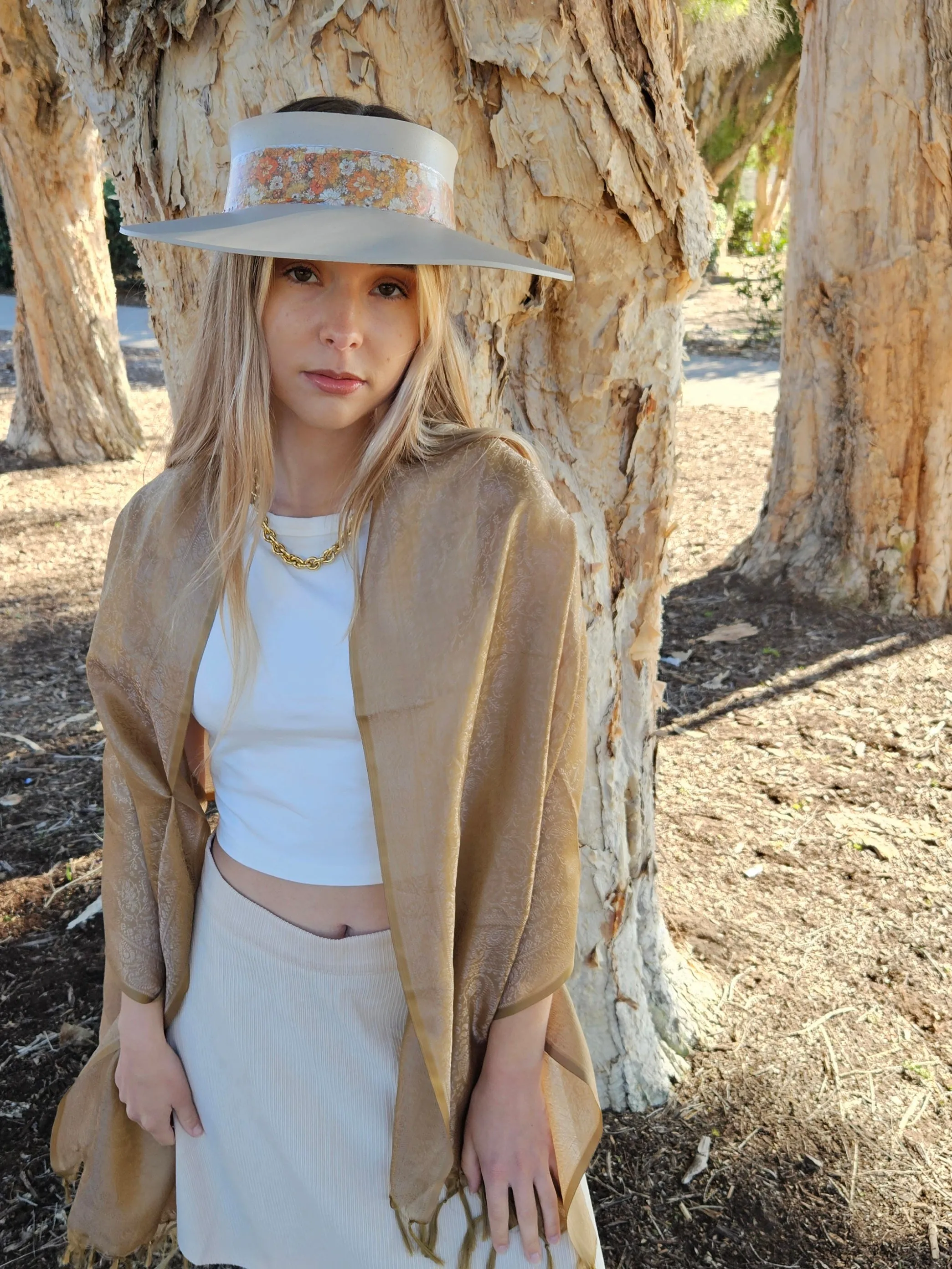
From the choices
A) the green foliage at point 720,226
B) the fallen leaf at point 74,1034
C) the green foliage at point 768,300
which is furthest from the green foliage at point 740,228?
the fallen leaf at point 74,1034

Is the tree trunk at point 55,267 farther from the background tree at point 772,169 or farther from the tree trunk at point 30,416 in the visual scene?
the background tree at point 772,169

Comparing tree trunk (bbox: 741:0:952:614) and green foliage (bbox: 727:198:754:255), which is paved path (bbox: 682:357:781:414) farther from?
green foliage (bbox: 727:198:754:255)

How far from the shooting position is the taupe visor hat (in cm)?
136

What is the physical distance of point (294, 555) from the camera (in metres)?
1.58

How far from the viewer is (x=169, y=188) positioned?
1.93m

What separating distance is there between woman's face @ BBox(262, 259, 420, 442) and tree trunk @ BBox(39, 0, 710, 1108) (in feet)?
1.42

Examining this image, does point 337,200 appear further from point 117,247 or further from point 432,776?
point 117,247

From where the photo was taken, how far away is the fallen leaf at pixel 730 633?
5125mm

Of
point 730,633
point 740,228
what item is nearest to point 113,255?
point 740,228

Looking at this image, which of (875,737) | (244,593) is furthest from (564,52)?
(875,737)

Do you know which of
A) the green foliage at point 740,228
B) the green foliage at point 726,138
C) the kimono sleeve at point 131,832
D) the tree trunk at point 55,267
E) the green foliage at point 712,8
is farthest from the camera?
the green foliage at point 740,228

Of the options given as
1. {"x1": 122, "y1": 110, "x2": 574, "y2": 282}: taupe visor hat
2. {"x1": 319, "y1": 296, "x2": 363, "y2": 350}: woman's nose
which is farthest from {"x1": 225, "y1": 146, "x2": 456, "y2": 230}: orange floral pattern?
{"x1": 319, "y1": 296, "x2": 363, "y2": 350}: woman's nose

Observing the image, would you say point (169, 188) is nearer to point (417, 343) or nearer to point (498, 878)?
point (417, 343)

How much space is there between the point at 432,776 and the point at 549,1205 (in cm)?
65
